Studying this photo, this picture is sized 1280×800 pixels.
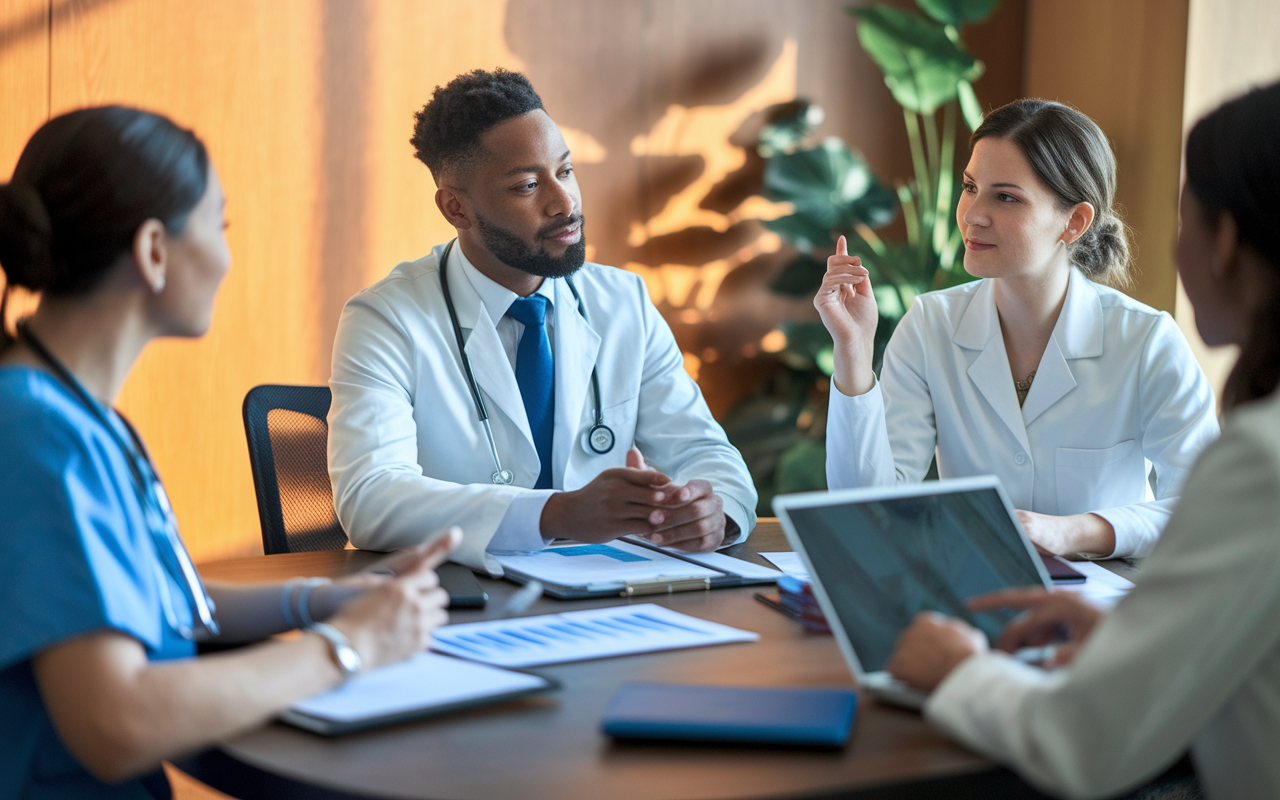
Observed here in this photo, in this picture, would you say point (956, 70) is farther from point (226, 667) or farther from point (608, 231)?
point (226, 667)

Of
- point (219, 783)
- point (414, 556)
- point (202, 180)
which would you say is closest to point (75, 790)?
point (219, 783)

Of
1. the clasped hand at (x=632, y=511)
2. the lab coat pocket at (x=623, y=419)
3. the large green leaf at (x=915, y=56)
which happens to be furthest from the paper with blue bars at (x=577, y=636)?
the large green leaf at (x=915, y=56)

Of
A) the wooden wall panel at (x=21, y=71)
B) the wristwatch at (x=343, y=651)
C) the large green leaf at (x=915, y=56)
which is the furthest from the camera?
the large green leaf at (x=915, y=56)

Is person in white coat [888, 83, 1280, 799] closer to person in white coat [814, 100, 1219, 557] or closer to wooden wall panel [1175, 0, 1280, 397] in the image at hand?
person in white coat [814, 100, 1219, 557]

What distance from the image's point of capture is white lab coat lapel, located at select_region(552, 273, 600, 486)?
86.6 inches

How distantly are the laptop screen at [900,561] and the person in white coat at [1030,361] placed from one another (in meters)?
0.88

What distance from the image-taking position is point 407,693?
1.06 metres

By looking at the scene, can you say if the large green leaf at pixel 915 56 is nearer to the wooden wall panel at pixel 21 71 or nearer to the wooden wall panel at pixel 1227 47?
the wooden wall panel at pixel 1227 47

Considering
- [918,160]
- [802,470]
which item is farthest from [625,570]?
[918,160]

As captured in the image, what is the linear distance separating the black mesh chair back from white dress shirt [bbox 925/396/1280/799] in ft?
5.10

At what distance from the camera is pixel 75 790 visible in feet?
3.37

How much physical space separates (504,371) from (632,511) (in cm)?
58

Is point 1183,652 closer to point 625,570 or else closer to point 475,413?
point 625,570

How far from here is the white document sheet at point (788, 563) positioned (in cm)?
169
